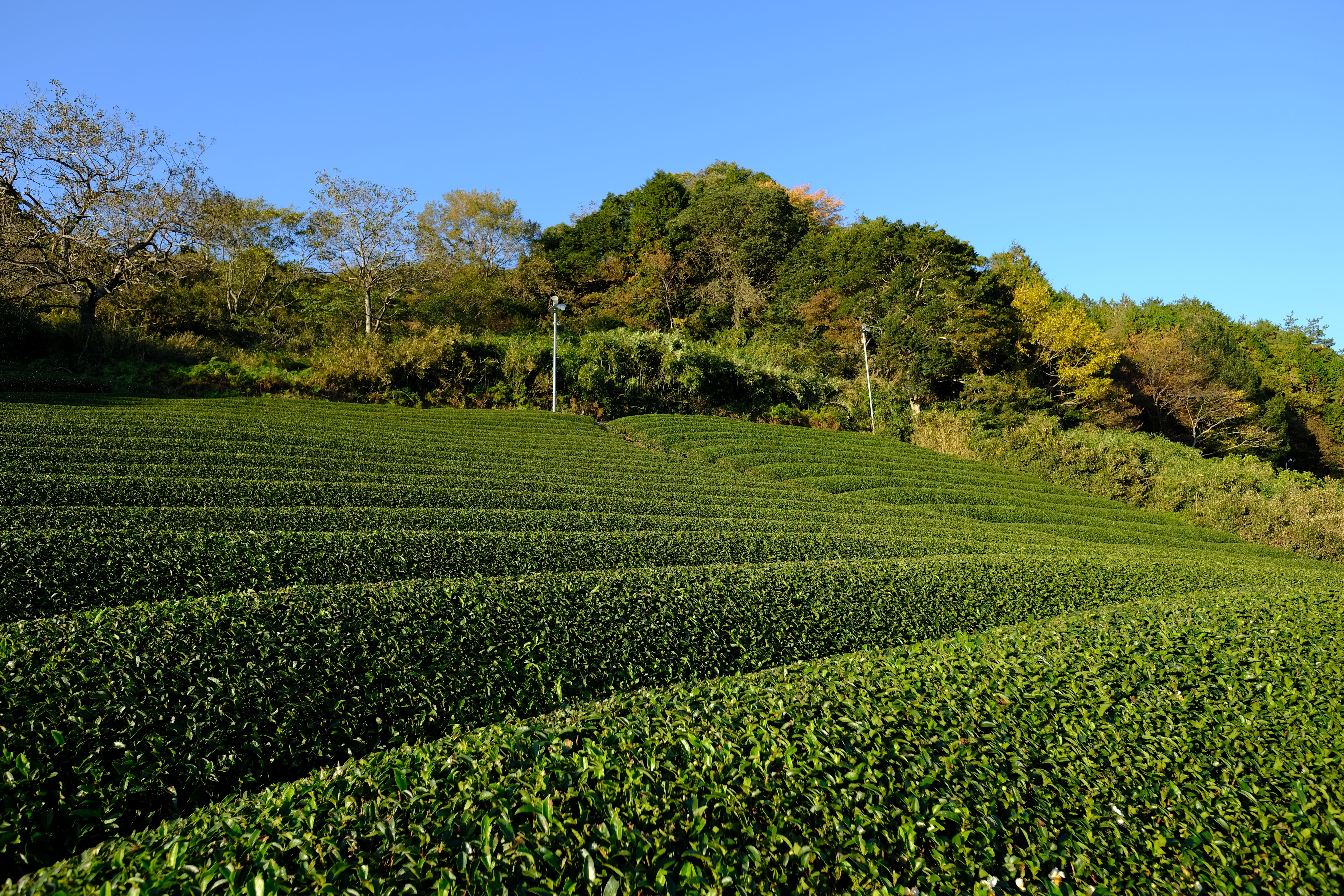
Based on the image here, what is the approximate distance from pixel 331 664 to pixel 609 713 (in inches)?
73.4

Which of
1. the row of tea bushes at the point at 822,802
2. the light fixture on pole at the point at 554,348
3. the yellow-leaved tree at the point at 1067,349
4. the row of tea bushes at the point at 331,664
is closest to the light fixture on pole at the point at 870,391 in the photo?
the yellow-leaved tree at the point at 1067,349

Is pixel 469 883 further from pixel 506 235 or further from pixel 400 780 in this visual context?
pixel 506 235

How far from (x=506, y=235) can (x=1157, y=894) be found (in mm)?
44935

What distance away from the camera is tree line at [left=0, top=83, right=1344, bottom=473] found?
829 inches

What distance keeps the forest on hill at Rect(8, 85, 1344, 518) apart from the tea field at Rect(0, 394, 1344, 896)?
586 inches

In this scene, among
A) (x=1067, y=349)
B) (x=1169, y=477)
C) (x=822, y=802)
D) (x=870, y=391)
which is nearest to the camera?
(x=822, y=802)

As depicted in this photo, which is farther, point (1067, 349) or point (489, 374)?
point (1067, 349)

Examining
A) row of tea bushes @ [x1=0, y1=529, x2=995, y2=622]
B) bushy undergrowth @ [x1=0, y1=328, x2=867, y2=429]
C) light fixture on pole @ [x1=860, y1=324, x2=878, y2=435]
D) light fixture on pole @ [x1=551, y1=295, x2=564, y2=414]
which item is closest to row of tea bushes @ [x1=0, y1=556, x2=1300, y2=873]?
row of tea bushes @ [x1=0, y1=529, x2=995, y2=622]

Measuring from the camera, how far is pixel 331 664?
14.3 ft

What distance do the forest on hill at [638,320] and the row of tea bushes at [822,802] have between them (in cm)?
1901

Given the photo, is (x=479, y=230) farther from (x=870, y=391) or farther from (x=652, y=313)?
(x=870, y=391)

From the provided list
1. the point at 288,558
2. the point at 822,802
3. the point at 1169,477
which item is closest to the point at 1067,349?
the point at 1169,477

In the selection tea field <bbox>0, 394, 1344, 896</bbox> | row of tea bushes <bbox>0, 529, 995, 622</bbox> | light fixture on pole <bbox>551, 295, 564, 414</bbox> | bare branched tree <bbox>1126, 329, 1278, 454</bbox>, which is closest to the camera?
tea field <bbox>0, 394, 1344, 896</bbox>

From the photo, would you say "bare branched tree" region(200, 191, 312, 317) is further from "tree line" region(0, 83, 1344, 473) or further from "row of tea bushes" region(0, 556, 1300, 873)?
"row of tea bushes" region(0, 556, 1300, 873)
